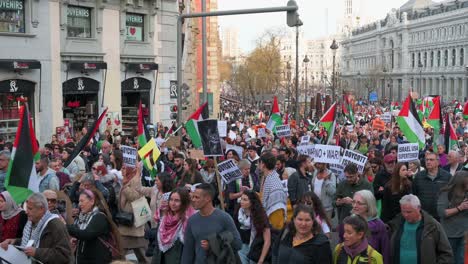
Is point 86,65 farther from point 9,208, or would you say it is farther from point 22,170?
point 9,208

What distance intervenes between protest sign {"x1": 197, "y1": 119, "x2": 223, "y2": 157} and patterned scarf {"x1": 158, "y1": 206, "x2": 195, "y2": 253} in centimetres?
314

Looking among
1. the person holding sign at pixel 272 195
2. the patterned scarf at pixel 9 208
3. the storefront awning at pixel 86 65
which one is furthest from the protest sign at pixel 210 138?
the storefront awning at pixel 86 65

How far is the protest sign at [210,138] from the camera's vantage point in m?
10.0

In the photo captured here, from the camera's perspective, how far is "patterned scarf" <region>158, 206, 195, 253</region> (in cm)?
679

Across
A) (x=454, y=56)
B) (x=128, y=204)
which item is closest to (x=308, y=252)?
(x=128, y=204)

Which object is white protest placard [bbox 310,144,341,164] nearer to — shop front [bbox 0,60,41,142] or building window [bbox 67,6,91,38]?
shop front [bbox 0,60,41,142]

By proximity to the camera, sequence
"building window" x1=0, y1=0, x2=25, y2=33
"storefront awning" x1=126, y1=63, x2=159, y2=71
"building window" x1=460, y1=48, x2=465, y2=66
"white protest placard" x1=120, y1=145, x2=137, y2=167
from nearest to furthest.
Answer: "white protest placard" x1=120, y1=145, x2=137, y2=167, "building window" x1=0, y1=0, x2=25, y2=33, "storefront awning" x1=126, y1=63, x2=159, y2=71, "building window" x1=460, y1=48, x2=465, y2=66

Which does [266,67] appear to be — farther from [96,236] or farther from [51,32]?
[96,236]

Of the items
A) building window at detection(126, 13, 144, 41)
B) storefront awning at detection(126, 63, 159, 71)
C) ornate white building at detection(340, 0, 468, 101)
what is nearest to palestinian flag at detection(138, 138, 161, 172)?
storefront awning at detection(126, 63, 159, 71)

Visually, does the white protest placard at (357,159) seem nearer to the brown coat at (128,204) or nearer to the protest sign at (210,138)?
the protest sign at (210,138)

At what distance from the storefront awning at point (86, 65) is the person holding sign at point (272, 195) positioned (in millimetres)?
15948

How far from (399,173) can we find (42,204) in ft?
14.4

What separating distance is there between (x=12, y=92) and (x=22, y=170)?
49.1ft

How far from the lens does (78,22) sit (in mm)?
24031
